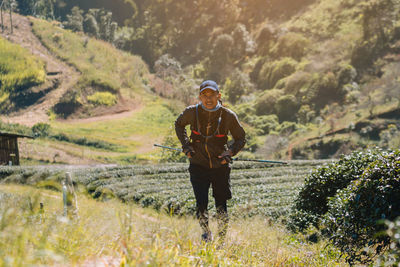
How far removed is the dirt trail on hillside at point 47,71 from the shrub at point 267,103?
20609mm

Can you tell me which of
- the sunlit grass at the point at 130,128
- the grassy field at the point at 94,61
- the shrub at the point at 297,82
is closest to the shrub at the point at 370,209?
the sunlit grass at the point at 130,128

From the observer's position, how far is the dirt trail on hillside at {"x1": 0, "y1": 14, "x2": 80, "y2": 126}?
111 ft

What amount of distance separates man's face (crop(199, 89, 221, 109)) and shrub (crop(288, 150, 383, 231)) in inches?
136

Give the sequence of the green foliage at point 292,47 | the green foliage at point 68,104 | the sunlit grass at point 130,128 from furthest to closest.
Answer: the green foliage at point 292,47 → the green foliage at point 68,104 → the sunlit grass at point 130,128

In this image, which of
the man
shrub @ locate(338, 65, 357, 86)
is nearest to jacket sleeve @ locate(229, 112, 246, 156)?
the man

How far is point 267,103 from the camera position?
1656 inches

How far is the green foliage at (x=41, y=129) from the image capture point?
99.7 feet

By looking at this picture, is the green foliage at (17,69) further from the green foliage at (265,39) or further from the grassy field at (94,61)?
the green foliage at (265,39)

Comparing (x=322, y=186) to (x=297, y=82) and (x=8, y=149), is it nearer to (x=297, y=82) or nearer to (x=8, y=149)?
(x=8, y=149)

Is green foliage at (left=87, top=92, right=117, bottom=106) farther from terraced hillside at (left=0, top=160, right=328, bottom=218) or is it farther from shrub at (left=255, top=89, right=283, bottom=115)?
terraced hillside at (left=0, top=160, right=328, bottom=218)

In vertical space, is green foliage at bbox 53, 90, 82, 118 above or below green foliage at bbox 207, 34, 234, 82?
below

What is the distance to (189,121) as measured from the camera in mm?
4328

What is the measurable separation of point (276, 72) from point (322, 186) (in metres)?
42.8

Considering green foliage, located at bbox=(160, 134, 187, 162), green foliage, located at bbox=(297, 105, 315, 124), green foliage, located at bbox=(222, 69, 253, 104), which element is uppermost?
green foliage, located at bbox=(222, 69, 253, 104)
